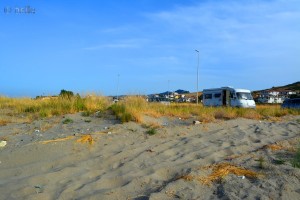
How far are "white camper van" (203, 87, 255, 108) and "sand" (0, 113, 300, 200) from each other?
882 inches

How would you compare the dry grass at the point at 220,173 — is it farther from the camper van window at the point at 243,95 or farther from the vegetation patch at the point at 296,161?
the camper van window at the point at 243,95

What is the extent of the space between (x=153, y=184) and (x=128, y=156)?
6.89 feet

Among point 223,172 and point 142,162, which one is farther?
point 142,162

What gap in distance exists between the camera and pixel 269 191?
6.17 meters

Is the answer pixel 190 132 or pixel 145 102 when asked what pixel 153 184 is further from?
pixel 145 102

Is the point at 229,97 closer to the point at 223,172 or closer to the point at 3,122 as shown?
the point at 3,122

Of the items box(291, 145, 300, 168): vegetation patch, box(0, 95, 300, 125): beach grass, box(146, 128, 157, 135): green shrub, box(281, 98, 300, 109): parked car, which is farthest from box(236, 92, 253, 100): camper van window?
box(291, 145, 300, 168): vegetation patch

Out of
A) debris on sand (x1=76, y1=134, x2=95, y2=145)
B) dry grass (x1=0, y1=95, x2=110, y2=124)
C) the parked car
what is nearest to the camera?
debris on sand (x1=76, y1=134, x2=95, y2=145)

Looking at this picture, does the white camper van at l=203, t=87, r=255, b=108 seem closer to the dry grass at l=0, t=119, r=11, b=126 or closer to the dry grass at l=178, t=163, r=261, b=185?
the dry grass at l=0, t=119, r=11, b=126

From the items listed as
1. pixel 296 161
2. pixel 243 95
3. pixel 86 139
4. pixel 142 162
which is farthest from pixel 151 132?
pixel 243 95

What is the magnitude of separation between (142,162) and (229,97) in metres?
29.7

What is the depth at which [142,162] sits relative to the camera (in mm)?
8430

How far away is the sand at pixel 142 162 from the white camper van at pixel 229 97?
73.5ft

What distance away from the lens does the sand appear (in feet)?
21.4
